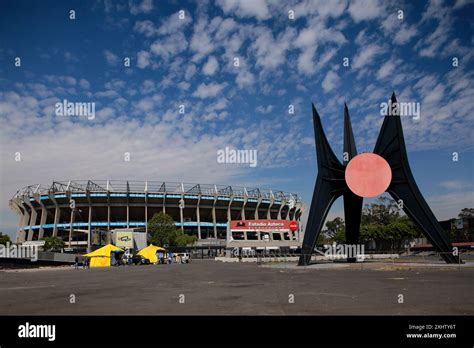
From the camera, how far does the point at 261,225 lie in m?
84.1

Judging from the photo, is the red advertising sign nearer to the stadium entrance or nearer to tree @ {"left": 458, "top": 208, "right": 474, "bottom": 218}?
the stadium entrance

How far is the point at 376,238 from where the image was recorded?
271ft

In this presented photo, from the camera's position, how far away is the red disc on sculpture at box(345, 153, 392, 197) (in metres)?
32.8

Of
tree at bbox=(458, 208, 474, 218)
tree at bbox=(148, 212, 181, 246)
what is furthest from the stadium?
tree at bbox=(458, 208, 474, 218)

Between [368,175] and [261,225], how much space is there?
172ft

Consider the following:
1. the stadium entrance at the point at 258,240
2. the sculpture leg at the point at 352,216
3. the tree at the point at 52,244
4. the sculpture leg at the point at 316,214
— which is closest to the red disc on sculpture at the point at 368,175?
the sculpture leg at the point at 316,214

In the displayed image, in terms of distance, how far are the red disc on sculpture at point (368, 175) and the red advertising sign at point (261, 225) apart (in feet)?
167

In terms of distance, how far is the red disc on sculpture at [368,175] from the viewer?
32.8 meters

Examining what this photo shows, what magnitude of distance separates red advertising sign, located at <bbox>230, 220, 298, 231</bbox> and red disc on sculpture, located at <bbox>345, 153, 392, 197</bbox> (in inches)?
2008
